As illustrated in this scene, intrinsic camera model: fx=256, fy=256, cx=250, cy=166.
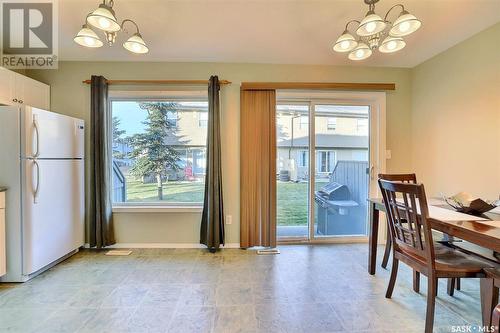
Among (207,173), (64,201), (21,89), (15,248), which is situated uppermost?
(21,89)

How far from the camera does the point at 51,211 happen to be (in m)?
2.64

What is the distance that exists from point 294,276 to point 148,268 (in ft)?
4.98

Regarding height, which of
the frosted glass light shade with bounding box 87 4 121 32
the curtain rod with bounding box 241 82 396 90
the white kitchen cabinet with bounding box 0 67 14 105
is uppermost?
the frosted glass light shade with bounding box 87 4 121 32

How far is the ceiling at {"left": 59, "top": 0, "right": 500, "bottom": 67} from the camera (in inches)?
85.0

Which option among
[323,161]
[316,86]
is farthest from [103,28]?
[323,161]

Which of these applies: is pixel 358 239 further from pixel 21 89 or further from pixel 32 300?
pixel 21 89

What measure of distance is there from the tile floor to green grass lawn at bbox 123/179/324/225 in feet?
2.33

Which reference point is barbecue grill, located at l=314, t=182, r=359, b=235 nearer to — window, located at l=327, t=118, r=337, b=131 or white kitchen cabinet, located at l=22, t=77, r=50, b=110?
window, located at l=327, t=118, r=337, b=131

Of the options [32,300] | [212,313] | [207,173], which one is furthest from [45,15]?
[212,313]

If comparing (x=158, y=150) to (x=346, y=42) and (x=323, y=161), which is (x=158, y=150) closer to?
(x=323, y=161)

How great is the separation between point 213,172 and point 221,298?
1.47m

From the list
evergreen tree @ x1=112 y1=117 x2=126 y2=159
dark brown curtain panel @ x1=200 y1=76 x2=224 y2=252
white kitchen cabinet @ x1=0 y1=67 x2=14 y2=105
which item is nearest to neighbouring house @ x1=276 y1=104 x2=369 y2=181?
dark brown curtain panel @ x1=200 y1=76 x2=224 y2=252

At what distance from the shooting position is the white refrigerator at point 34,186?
233cm

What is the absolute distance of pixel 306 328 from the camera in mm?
1737
